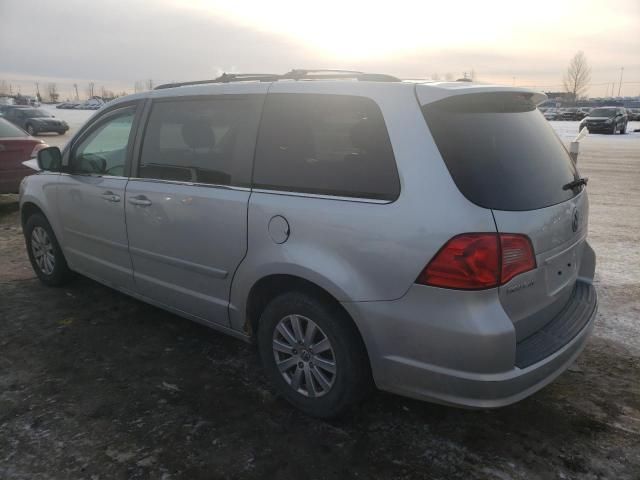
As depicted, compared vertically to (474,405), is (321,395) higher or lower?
lower

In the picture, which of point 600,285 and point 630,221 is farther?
point 630,221

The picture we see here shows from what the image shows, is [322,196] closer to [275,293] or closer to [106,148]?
[275,293]

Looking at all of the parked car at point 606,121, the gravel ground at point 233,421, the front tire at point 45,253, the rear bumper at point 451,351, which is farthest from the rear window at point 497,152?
the parked car at point 606,121

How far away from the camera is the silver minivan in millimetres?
2238

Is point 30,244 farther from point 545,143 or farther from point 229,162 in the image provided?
point 545,143

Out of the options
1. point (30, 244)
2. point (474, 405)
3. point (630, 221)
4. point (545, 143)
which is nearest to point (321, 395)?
point (474, 405)

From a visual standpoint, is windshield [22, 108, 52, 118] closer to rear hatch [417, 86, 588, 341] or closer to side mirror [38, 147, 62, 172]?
side mirror [38, 147, 62, 172]

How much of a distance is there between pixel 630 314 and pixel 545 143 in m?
2.22

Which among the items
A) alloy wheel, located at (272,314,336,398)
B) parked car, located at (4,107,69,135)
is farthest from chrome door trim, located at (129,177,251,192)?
parked car, located at (4,107,69,135)

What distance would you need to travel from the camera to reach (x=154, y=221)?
11.3 ft

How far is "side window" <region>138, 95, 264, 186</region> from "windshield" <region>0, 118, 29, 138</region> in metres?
6.18

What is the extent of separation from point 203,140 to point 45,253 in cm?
254

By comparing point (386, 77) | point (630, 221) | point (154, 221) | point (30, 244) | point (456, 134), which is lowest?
point (630, 221)

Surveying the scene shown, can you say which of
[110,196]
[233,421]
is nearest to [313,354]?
[233,421]
